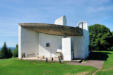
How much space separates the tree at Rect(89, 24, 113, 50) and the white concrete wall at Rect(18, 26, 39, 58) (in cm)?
2934

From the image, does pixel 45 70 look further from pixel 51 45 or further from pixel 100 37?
pixel 100 37

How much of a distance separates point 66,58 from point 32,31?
8730 mm

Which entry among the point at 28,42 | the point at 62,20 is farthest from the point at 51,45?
the point at 62,20

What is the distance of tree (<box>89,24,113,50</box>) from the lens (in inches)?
1671

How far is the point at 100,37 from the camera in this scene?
4400 centimetres

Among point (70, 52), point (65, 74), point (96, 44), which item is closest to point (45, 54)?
point (70, 52)

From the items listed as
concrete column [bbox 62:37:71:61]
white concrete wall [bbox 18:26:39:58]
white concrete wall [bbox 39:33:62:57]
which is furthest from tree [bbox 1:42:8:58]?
concrete column [bbox 62:37:71:61]

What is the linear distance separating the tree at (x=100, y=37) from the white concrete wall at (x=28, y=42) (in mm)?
29341

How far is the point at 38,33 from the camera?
22.0 metres

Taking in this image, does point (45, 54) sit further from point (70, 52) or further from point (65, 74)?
point (65, 74)

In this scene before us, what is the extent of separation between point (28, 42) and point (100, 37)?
108 ft

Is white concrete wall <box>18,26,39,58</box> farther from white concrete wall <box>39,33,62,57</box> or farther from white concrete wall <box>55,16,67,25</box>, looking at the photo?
white concrete wall <box>55,16,67,25</box>

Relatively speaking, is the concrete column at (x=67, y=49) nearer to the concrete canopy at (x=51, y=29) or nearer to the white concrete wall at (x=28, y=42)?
the concrete canopy at (x=51, y=29)

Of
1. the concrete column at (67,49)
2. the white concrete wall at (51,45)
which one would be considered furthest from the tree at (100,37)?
the concrete column at (67,49)
